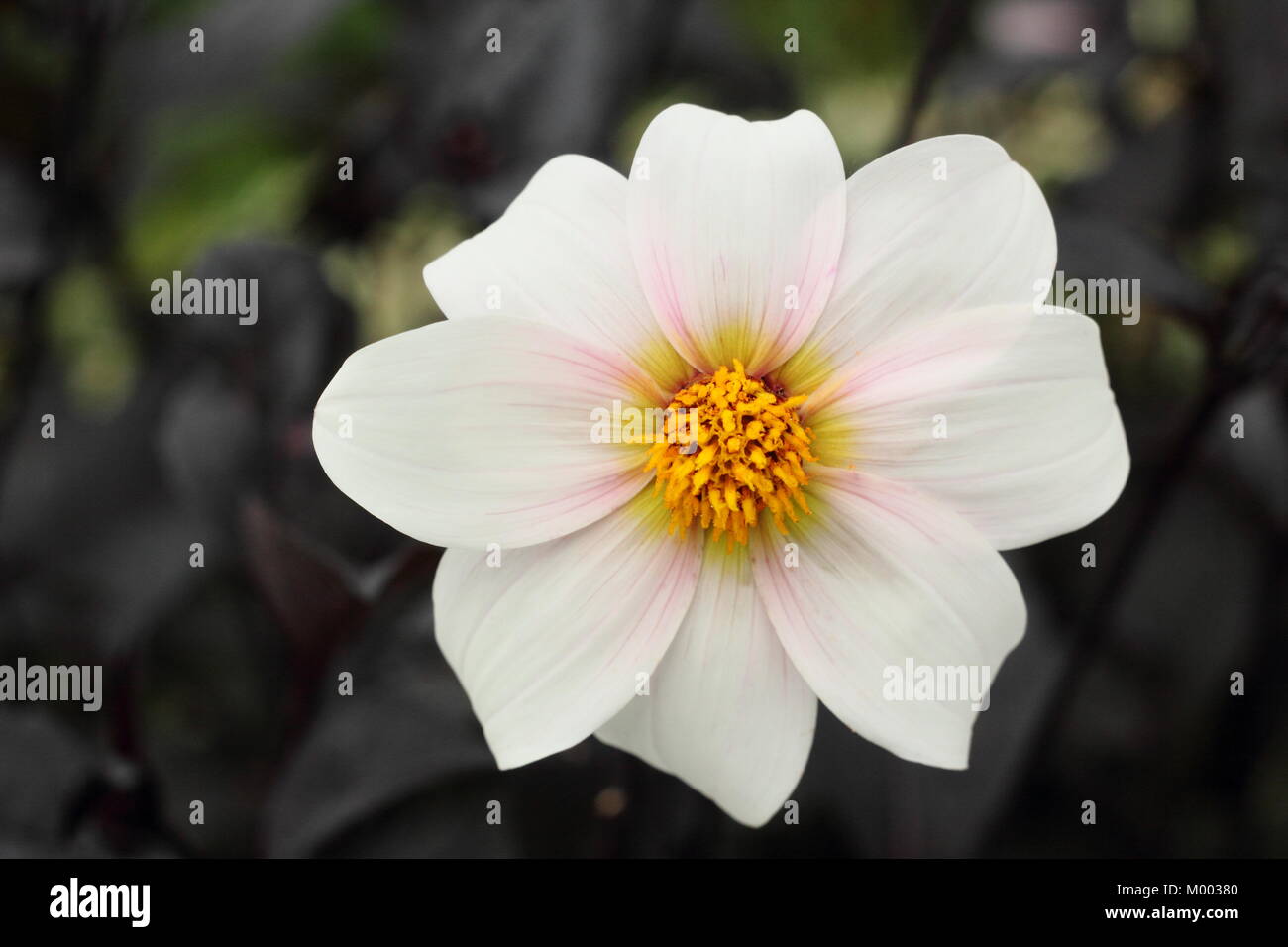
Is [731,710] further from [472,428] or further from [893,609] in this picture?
[472,428]

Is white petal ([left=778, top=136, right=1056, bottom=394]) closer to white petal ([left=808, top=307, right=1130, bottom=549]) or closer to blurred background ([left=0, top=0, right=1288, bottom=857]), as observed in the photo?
white petal ([left=808, top=307, right=1130, bottom=549])

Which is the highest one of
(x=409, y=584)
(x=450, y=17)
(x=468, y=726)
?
(x=450, y=17)

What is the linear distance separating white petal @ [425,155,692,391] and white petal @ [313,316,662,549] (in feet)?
0.07

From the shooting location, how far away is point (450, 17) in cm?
113

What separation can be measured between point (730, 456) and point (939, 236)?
0.17 meters

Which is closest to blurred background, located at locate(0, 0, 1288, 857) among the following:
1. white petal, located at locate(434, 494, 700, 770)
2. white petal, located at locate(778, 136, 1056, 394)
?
white petal, located at locate(434, 494, 700, 770)

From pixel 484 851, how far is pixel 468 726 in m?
0.11

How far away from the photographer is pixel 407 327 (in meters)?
1.16

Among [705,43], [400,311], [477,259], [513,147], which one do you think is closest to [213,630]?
[400,311]

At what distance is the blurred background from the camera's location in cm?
88

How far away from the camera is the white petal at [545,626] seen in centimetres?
63

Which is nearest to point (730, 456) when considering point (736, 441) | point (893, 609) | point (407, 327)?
point (736, 441)

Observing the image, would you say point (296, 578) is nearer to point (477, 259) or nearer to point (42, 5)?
point (477, 259)

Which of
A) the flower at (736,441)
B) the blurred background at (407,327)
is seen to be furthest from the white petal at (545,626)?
the blurred background at (407,327)
